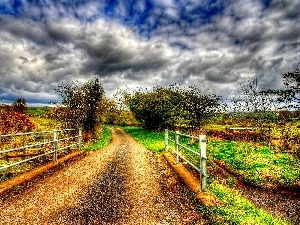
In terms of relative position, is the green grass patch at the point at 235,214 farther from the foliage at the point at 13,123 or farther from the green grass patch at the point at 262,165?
the foliage at the point at 13,123

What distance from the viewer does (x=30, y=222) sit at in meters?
4.75

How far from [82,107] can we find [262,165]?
51.1 feet

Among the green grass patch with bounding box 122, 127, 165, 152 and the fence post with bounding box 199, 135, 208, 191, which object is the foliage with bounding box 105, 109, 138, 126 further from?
the fence post with bounding box 199, 135, 208, 191

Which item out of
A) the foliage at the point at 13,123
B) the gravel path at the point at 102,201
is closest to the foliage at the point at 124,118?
the foliage at the point at 13,123

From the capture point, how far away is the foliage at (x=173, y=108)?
2970cm

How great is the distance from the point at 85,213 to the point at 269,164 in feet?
28.0

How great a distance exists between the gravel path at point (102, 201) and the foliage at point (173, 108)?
69.6 feet

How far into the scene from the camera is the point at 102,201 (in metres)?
5.93

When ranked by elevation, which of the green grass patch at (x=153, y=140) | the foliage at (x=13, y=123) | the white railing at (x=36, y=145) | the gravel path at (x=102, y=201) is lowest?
the green grass patch at (x=153, y=140)

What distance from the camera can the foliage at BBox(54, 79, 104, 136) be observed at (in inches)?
793

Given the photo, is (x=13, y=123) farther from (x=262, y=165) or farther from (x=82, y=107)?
(x=262, y=165)

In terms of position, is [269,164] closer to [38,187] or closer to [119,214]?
[119,214]

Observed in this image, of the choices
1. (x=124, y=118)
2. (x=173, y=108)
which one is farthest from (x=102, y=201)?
(x=124, y=118)

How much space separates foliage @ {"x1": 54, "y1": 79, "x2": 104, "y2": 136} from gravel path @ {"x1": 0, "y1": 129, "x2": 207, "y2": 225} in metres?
11.6
